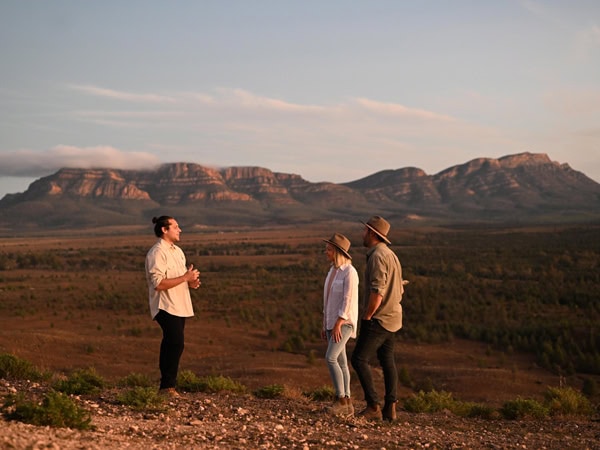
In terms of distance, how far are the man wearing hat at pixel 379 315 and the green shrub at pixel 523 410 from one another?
7.14ft

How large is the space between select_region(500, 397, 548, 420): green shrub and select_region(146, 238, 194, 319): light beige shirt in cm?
450

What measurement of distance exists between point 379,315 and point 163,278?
252 centimetres

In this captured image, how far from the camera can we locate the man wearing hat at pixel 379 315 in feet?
25.2

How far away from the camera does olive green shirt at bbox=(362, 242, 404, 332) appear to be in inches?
302

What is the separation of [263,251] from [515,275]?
144 feet

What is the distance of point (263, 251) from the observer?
9094cm

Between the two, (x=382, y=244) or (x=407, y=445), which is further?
(x=382, y=244)

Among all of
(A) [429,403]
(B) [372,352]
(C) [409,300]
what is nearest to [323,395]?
(A) [429,403]

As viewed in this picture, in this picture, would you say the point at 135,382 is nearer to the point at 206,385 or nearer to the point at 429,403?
the point at 206,385

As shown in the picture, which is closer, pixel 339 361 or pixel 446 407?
pixel 339 361

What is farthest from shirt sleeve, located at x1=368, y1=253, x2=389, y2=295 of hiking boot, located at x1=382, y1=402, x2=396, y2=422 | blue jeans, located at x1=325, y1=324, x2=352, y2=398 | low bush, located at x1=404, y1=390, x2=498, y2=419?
low bush, located at x1=404, y1=390, x2=498, y2=419

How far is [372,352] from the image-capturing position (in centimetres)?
773

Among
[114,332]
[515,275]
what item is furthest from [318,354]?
[515,275]

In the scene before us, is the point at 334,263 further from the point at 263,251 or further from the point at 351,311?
the point at 263,251
